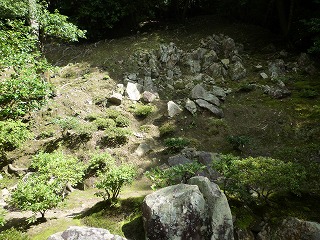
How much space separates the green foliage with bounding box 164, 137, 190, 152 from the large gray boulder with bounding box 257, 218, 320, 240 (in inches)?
202

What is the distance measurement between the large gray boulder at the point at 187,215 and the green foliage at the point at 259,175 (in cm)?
91

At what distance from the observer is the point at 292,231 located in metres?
5.54

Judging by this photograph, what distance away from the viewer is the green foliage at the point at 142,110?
41.8ft

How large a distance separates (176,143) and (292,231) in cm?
560

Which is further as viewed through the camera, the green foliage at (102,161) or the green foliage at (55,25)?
the green foliage at (55,25)

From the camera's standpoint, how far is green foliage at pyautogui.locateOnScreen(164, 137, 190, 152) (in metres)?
10.5

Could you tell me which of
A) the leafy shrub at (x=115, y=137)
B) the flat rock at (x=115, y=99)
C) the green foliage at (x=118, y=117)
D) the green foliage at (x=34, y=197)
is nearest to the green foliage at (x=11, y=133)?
the leafy shrub at (x=115, y=137)

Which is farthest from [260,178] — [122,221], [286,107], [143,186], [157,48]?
[157,48]

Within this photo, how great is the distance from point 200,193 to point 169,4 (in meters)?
19.5

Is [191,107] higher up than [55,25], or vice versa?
[55,25]

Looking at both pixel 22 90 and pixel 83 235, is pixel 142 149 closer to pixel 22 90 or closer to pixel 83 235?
pixel 22 90

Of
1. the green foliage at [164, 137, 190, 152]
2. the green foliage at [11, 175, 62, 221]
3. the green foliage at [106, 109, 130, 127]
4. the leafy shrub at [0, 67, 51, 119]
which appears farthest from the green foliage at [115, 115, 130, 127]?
the green foliage at [11, 175, 62, 221]

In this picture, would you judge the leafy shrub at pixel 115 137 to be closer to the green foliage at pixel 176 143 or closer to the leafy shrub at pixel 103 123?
the leafy shrub at pixel 103 123

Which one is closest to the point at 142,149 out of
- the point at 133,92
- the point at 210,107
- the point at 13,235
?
the point at 133,92
